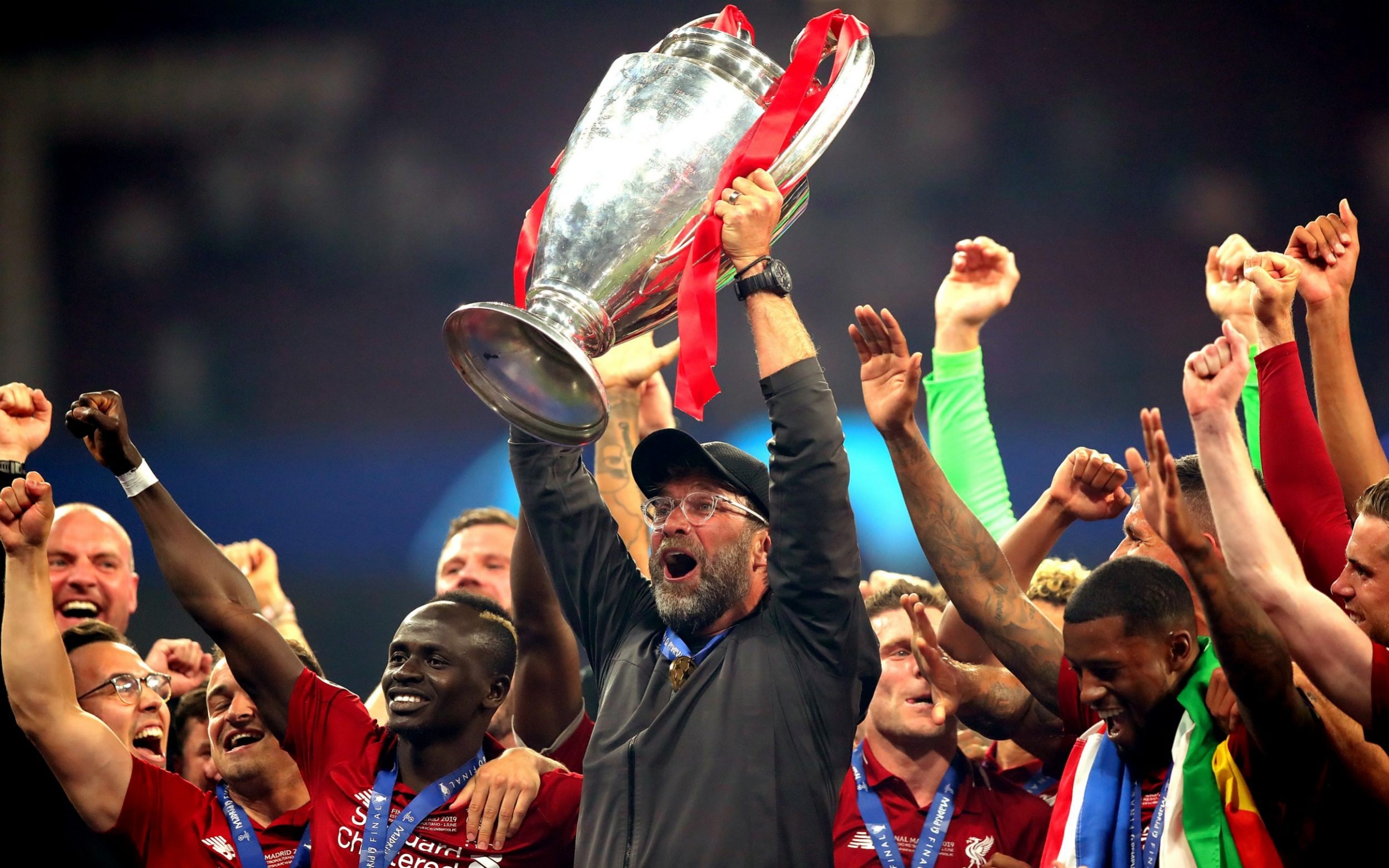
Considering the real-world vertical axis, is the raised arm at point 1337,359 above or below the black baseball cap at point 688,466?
above

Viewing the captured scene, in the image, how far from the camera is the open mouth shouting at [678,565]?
7.34 ft

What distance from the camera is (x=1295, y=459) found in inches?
93.6

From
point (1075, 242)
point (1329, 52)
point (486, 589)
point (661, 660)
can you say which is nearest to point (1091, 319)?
point (1075, 242)

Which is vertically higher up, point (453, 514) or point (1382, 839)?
point (453, 514)

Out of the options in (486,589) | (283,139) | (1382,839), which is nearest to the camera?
(1382,839)

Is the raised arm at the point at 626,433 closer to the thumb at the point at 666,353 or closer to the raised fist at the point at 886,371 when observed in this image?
the thumb at the point at 666,353

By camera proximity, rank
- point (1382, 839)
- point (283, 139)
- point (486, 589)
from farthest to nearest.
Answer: point (283, 139), point (486, 589), point (1382, 839)

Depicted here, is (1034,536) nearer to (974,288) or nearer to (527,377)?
(974,288)

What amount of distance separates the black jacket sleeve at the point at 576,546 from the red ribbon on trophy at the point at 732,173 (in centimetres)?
38

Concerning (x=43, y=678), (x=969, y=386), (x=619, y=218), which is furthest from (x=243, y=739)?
(x=969, y=386)

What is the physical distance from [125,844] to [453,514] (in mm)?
3872

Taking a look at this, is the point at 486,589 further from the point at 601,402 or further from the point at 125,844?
the point at 601,402

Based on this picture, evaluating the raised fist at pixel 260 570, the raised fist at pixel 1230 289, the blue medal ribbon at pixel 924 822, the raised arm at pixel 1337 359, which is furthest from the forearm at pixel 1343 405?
the raised fist at pixel 260 570

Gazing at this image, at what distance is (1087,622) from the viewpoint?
222 centimetres
